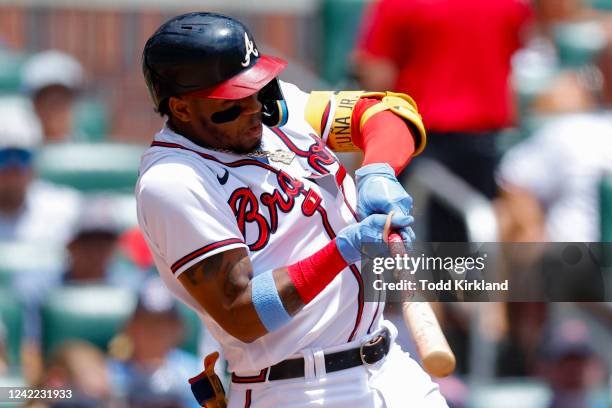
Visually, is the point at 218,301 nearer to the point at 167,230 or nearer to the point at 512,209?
the point at 167,230

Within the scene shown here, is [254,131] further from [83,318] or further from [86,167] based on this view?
[86,167]

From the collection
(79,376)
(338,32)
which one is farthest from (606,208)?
(338,32)

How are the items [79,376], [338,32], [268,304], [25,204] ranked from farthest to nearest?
1. [338,32]
2. [25,204]
3. [79,376]
4. [268,304]

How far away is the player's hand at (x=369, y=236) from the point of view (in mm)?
2727

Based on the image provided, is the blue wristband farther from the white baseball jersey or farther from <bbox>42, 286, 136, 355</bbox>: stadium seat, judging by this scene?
<bbox>42, 286, 136, 355</bbox>: stadium seat

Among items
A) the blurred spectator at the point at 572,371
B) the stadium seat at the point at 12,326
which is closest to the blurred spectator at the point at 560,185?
the blurred spectator at the point at 572,371

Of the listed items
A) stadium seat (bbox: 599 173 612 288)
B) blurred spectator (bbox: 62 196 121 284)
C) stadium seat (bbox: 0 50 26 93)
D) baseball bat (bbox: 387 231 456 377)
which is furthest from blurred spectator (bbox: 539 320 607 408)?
stadium seat (bbox: 0 50 26 93)

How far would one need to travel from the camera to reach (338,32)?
7.41 metres

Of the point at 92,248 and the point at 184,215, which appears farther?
the point at 92,248

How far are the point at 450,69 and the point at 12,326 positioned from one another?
2.16m

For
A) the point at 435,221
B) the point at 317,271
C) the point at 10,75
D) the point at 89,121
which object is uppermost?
the point at 317,271

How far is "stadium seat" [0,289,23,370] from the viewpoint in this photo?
5152 millimetres

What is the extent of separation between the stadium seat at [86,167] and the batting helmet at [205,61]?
141 inches

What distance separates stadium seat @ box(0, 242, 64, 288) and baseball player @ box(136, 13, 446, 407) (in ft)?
8.55
